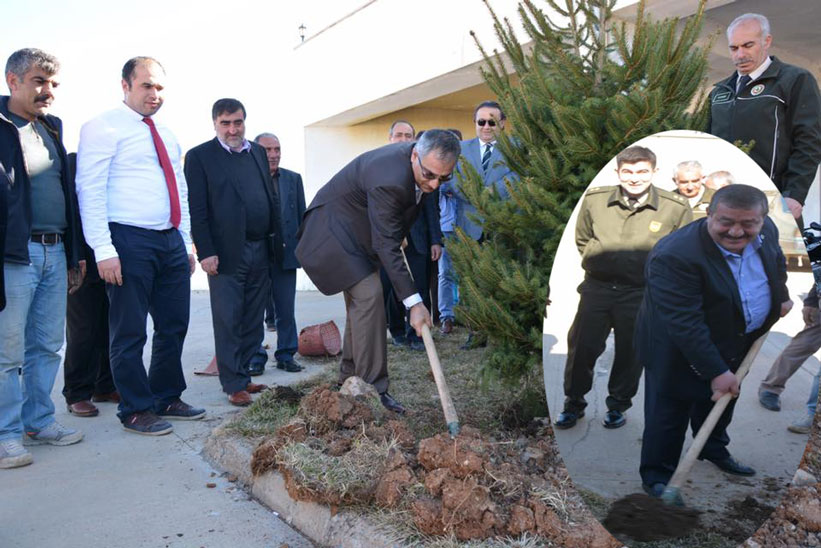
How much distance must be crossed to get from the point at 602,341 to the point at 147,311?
299 cm

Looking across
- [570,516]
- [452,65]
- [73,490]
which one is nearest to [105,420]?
[73,490]

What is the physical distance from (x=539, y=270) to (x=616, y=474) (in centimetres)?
124

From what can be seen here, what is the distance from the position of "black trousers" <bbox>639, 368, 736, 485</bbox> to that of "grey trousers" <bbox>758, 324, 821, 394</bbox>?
13 centimetres

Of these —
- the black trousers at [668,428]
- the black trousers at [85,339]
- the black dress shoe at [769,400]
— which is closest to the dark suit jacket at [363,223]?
the black trousers at [85,339]

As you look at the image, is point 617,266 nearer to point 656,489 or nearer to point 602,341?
point 602,341

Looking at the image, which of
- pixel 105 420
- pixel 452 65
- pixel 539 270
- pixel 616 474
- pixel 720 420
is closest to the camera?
pixel 720 420

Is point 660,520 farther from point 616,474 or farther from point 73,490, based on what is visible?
point 73,490

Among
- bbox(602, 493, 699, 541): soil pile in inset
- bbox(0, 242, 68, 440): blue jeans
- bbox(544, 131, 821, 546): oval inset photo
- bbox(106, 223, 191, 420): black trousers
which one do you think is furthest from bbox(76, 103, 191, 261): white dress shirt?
bbox(602, 493, 699, 541): soil pile in inset

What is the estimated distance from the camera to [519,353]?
3.49 meters

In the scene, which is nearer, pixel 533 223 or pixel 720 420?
pixel 720 420

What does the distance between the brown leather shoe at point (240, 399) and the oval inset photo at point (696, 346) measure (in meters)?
2.94

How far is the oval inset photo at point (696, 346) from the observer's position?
214cm

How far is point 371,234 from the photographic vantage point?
4148 mm

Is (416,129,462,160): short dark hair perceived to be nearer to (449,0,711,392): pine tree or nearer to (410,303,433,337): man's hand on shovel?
(449,0,711,392): pine tree
